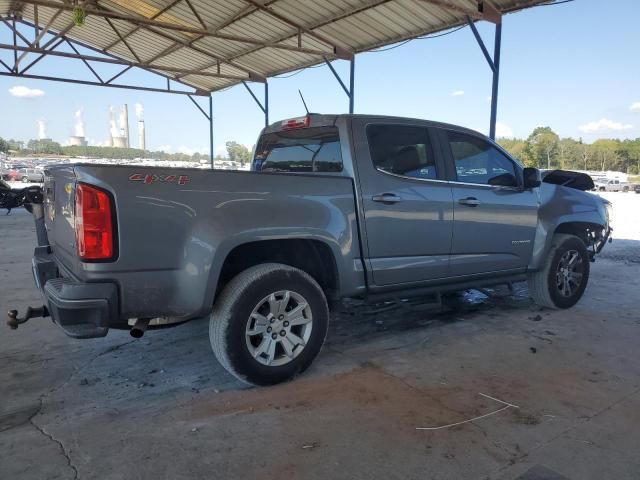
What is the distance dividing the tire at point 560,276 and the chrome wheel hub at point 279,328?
9.81 ft

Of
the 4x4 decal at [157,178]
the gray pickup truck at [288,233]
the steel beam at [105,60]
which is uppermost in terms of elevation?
the steel beam at [105,60]

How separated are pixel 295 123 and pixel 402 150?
95 cm

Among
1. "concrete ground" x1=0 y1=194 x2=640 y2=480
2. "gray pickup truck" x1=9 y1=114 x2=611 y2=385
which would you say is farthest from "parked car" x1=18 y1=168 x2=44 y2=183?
"gray pickup truck" x1=9 y1=114 x2=611 y2=385

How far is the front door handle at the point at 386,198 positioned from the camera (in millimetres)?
3721

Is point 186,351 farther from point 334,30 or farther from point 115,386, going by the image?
point 334,30

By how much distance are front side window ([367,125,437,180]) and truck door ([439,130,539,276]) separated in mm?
226

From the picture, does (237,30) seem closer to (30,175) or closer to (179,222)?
(179,222)

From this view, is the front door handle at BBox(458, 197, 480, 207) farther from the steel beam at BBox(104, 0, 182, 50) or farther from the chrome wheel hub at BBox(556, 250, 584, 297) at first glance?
the steel beam at BBox(104, 0, 182, 50)

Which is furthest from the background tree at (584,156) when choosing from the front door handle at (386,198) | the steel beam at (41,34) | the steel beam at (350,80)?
the front door handle at (386,198)

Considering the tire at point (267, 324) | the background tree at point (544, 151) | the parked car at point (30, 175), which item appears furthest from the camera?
the background tree at point (544, 151)

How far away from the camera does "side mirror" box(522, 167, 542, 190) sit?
475 cm

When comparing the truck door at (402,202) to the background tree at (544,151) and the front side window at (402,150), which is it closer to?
the front side window at (402,150)

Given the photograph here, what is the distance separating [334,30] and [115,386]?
34.1 feet

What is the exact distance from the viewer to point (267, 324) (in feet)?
10.8
